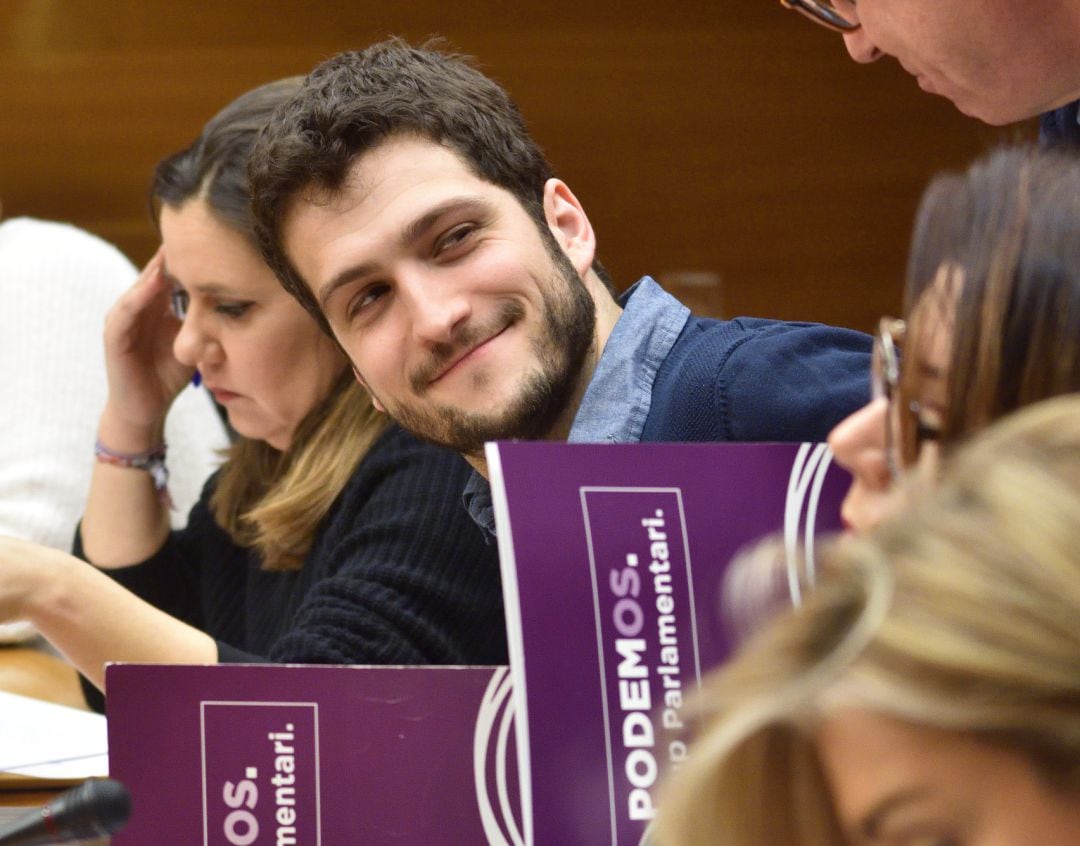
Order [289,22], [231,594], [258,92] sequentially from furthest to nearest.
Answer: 1. [289,22]
2. [231,594]
3. [258,92]

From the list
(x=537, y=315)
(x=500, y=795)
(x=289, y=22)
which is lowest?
(x=500, y=795)

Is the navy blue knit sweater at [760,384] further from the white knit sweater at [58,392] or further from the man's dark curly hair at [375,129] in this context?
the white knit sweater at [58,392]

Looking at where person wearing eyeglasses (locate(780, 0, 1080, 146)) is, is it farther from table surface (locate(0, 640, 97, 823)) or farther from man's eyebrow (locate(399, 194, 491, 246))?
table surface (locate(0, 640, 97, 823))

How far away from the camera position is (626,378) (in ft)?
3.45

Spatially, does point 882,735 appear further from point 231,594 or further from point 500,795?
point 231,594

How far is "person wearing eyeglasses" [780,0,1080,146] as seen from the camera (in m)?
0.92

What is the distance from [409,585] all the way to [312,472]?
9.3 inches

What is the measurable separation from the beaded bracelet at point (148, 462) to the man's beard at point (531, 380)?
0.60m

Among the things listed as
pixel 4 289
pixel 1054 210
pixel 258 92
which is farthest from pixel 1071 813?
pixel 4 289

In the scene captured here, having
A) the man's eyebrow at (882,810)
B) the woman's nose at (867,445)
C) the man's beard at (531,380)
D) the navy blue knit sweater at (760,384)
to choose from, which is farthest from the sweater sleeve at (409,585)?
the man's eyebrow at (882,810)

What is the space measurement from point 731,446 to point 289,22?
1.61 meters

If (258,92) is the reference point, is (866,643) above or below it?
below

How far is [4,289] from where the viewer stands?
191 centimetres

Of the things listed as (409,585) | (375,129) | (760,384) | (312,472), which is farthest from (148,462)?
(760,384)
